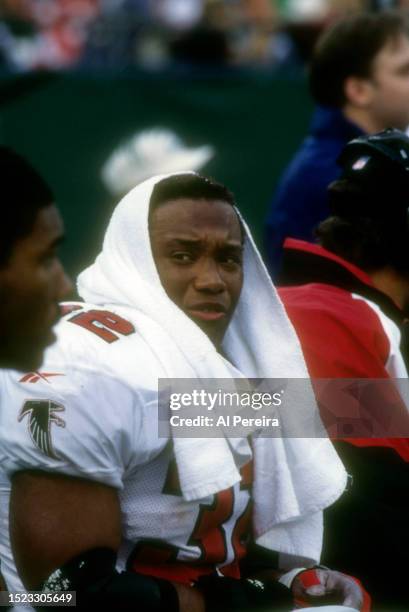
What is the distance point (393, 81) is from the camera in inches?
165

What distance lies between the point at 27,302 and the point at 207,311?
0.57 meters

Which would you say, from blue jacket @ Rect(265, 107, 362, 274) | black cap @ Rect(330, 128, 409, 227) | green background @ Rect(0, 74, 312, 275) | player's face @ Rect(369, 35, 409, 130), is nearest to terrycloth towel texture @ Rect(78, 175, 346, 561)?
black cap @ Rect(330, 128, 409, 227)

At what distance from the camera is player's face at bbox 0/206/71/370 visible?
2.00 m

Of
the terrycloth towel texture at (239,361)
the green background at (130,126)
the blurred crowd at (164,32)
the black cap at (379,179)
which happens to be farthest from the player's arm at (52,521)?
the blurred crowd at (164,32)

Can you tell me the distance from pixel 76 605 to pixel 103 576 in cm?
7

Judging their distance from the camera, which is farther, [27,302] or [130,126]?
[130,126]

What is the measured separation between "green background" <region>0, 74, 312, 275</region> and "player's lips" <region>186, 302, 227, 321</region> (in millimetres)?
3246

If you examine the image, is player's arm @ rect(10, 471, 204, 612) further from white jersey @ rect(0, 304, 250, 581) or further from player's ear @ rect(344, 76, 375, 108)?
player's ear @ rect(344, 76, 375, 108)

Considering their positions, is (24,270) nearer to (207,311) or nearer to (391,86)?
(207,311)

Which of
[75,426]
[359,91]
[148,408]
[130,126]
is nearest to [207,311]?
[148,408]

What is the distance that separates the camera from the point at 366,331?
8.71 feet

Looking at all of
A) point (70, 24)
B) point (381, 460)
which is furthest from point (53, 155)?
point (381, 460)

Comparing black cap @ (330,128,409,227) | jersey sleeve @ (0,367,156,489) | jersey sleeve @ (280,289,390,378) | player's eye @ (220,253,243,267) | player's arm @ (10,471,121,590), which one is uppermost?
black cap @ (330,128,409,227)

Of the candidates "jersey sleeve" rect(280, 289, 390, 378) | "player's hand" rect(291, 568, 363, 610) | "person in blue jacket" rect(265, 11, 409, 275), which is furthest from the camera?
"person in blue jacket" rect(265, 11, 409, 275)
